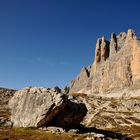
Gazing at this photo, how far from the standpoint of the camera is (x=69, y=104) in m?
56.8

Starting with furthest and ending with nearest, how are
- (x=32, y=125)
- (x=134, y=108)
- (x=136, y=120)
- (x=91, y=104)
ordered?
(x=91, y=104) < (x=134, y=108) < (x=136, y=120) < (x=32, y=125)

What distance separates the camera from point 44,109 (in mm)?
51906

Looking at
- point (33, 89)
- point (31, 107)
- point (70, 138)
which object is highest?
point (33, 89)

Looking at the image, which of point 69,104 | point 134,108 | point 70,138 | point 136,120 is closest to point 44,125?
point 69,104

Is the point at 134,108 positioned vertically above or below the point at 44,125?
above

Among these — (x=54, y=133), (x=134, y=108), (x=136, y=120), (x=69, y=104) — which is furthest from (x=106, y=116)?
(x=54, y=133)

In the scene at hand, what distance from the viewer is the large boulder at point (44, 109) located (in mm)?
52156

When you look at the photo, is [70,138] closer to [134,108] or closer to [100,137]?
[100,137]

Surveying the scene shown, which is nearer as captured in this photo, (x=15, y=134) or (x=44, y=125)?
(x=15, y=134)

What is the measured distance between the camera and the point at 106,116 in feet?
415

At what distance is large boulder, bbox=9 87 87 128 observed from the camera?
52.2 meters

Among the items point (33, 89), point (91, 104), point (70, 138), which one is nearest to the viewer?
point (70, 138)

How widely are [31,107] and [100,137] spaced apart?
17.1m

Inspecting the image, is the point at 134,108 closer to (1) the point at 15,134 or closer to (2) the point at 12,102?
(2) the point at 12,102
